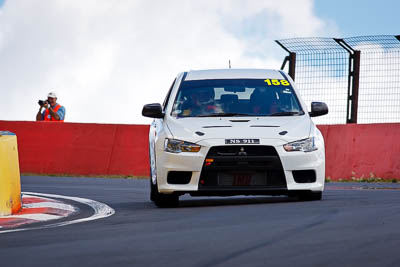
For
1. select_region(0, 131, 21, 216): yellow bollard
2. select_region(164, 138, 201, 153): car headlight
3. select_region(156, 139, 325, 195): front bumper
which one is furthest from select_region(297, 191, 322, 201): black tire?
select_region(0, 131, 21, 216): yellow bollard

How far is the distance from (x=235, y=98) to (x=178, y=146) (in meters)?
1.22

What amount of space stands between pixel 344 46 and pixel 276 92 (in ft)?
23.9

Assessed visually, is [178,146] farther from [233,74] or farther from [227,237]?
[227,237]

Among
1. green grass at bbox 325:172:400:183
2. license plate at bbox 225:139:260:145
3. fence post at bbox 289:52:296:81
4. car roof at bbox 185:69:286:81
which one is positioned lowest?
green grass at bbox 325:172:400:183

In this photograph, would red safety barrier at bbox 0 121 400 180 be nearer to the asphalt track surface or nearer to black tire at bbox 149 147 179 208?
the asphalt track surface

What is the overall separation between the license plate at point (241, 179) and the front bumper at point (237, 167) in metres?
0.03

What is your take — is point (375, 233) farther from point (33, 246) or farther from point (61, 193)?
point (61, 193)

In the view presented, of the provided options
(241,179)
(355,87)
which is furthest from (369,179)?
(241,179)

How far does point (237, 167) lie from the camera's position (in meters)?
11.0

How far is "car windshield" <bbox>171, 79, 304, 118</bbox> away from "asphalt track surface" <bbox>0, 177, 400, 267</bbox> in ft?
3.44

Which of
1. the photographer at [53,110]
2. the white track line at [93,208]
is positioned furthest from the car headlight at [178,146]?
the photographer at [53,110]

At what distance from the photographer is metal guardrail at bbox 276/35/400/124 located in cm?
1847

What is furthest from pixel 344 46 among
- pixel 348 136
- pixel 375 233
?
pixel 375 233

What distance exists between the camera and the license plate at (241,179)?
11078 millimetres
